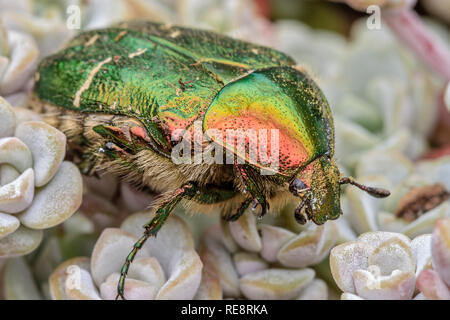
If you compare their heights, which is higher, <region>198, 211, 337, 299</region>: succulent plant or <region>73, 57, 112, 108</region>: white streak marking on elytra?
<region>73, 57, 112, 108</region>: white streak marking on elytra

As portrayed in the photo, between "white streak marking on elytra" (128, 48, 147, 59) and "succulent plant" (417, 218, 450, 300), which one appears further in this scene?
"white streak marking on elytra" (128, 48, 147, 59)

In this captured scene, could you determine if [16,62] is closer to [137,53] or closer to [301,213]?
[137,53]

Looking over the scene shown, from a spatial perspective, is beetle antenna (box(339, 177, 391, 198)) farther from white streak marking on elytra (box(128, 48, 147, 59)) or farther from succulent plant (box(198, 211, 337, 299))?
white streak marking on elytra (box(128, 48, 147, 59))

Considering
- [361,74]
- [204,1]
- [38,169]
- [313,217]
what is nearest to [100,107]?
[38,169]

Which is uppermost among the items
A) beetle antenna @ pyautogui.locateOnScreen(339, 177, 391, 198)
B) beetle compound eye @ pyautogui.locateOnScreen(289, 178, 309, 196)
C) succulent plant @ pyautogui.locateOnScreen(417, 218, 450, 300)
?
succulent plant @ pyautogui.locateOnScreen(417, 218, 450, 300)

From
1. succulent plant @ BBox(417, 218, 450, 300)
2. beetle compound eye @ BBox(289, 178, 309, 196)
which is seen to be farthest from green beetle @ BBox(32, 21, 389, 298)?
succulent plant @ BBox(417, 218, 450, 300)

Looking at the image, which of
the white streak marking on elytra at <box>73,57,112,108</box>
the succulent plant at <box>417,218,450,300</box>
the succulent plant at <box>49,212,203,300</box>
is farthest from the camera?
the white streak marking on elytra at <box>73,57,112,108</box>

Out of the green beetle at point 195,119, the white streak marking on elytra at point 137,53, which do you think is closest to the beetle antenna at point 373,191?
the green beetle at point 195,119
